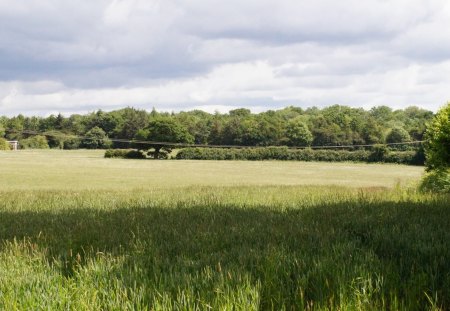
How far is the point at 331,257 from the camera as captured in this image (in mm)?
5223

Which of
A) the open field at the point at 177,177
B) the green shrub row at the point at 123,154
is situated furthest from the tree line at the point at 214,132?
the open field at the point at 177,177

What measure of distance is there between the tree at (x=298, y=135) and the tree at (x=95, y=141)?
151 feet

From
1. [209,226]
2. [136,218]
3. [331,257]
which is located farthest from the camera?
[136,218]

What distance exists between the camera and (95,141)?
10519 cm

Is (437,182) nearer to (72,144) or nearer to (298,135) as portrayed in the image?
(298,135)

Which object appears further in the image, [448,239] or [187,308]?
[448,239]

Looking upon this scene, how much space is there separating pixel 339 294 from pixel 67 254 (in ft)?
13.3

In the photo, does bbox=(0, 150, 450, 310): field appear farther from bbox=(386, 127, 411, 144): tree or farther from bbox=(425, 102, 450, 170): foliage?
bbox=(386, 127, 411, 144): tree

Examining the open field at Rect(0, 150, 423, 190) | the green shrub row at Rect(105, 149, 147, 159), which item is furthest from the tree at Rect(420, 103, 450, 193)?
the green shrub row at Rect(105, 149, 147, 159)

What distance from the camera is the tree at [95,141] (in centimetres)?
10519

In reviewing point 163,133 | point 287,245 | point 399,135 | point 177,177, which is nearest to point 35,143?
point 163,133

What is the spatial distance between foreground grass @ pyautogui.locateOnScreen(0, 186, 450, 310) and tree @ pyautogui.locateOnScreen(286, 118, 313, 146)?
94164 mm

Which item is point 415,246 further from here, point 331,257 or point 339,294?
point 339,294

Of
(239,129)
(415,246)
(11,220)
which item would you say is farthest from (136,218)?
(239,129)
